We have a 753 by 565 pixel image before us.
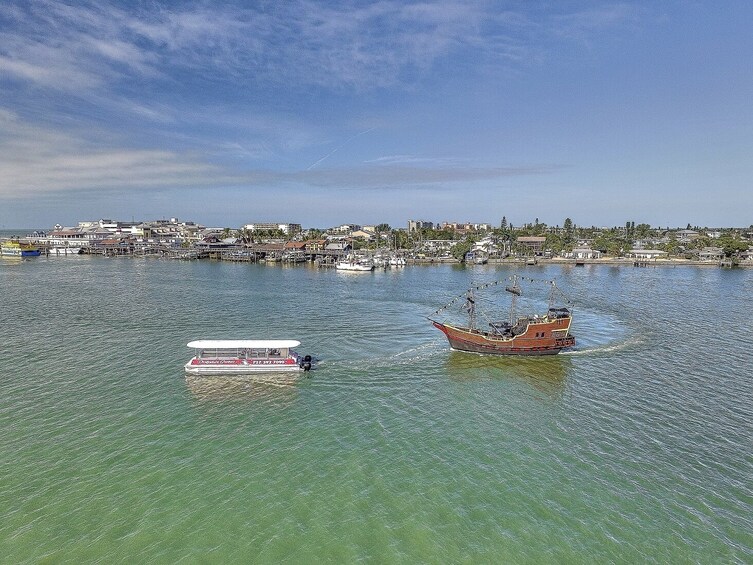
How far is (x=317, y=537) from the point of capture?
17.5 metres

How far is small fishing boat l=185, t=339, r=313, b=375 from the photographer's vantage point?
34.3 meters

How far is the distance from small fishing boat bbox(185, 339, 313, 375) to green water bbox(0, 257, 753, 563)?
1.63 m

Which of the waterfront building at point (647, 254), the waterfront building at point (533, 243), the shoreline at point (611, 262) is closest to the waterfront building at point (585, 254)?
the shoreline at point (611, 262)

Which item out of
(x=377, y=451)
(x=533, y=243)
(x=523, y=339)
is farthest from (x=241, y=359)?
(x=533, y=243)

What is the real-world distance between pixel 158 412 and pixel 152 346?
16.6 meters

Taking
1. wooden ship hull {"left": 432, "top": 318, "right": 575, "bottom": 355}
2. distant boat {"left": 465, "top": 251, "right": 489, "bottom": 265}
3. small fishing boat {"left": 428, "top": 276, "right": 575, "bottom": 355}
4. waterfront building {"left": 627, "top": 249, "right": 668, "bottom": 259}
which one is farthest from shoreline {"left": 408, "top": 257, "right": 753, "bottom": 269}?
wooden ship hull {"left": 432, "top": 318, "right": 575, "bottom": 355}

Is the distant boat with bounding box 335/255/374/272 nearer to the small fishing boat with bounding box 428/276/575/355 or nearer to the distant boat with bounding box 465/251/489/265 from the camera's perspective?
the distant boat with bounding box 465/251/489/265

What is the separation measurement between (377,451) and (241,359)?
647 inches

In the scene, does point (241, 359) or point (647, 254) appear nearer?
point (241, 359)

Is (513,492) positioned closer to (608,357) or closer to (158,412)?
(158,412)

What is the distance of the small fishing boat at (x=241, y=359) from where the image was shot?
113 feet

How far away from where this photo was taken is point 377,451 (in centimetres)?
2358

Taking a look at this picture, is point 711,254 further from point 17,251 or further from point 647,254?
point 17,251

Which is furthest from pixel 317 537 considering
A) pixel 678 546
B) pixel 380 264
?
pixel 380 264
